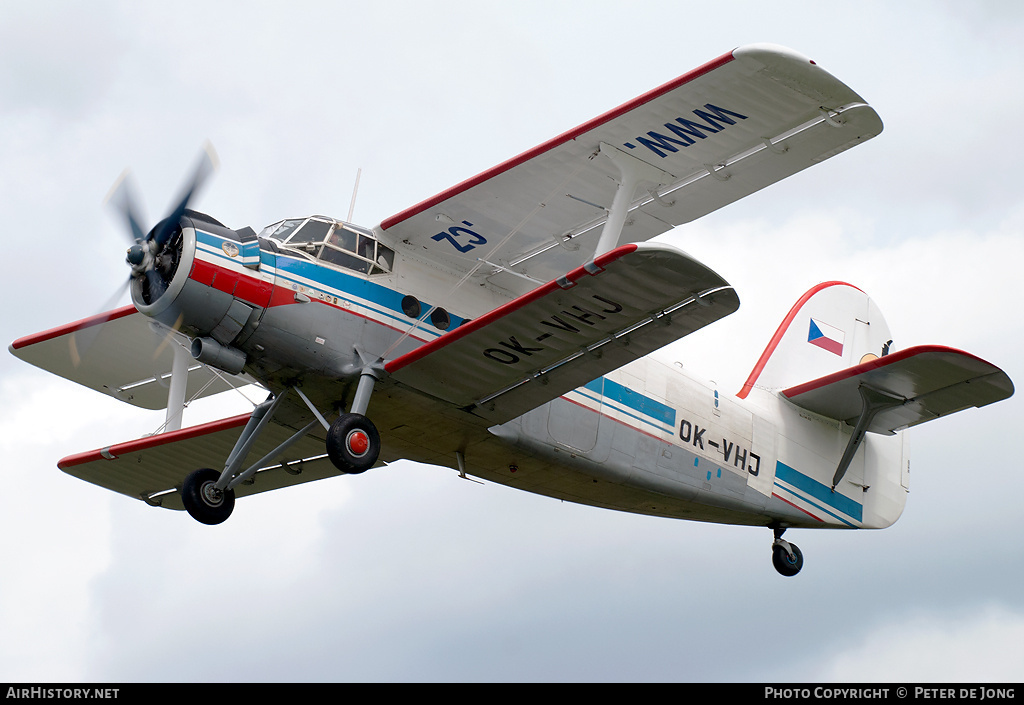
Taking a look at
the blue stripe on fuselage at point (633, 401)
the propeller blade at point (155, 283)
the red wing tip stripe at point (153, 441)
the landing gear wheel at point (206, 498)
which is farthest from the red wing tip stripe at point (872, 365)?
the propeller blade at point (155, 283)

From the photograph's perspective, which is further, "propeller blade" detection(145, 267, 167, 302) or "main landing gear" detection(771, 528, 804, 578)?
"main landing gear" detection(771, 528, 804, 578)

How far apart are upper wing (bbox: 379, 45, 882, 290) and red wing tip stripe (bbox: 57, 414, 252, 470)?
11.0 ft

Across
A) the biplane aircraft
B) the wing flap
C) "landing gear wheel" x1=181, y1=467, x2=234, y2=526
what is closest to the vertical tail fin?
the biplane aircraft

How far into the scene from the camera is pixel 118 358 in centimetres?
1788

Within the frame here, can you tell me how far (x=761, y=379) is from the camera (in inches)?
722

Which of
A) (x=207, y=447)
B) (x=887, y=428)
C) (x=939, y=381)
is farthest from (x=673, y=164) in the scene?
(x=207, y=447)

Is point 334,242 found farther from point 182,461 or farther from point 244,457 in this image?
point 182,461

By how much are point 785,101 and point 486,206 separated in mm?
3302

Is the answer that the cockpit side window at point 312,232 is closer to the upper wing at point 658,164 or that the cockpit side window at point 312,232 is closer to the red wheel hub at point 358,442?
the upper wing at point 658,164

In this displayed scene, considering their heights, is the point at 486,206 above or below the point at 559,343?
above

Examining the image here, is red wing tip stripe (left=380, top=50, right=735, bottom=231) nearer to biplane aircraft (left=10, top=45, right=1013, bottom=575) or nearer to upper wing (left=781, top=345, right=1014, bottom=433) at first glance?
biplane aircraft (left=10, top=45, right=1013, bottom=575)

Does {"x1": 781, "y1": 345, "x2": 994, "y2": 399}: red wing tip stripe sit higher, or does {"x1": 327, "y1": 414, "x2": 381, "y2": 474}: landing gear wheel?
{"x1": 781, "y1": 345, "x2": 994, "y2": 399}: red wing tip stripe

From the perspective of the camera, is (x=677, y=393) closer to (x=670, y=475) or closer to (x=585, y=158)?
(x=670, y=475)

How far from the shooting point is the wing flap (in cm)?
1609
